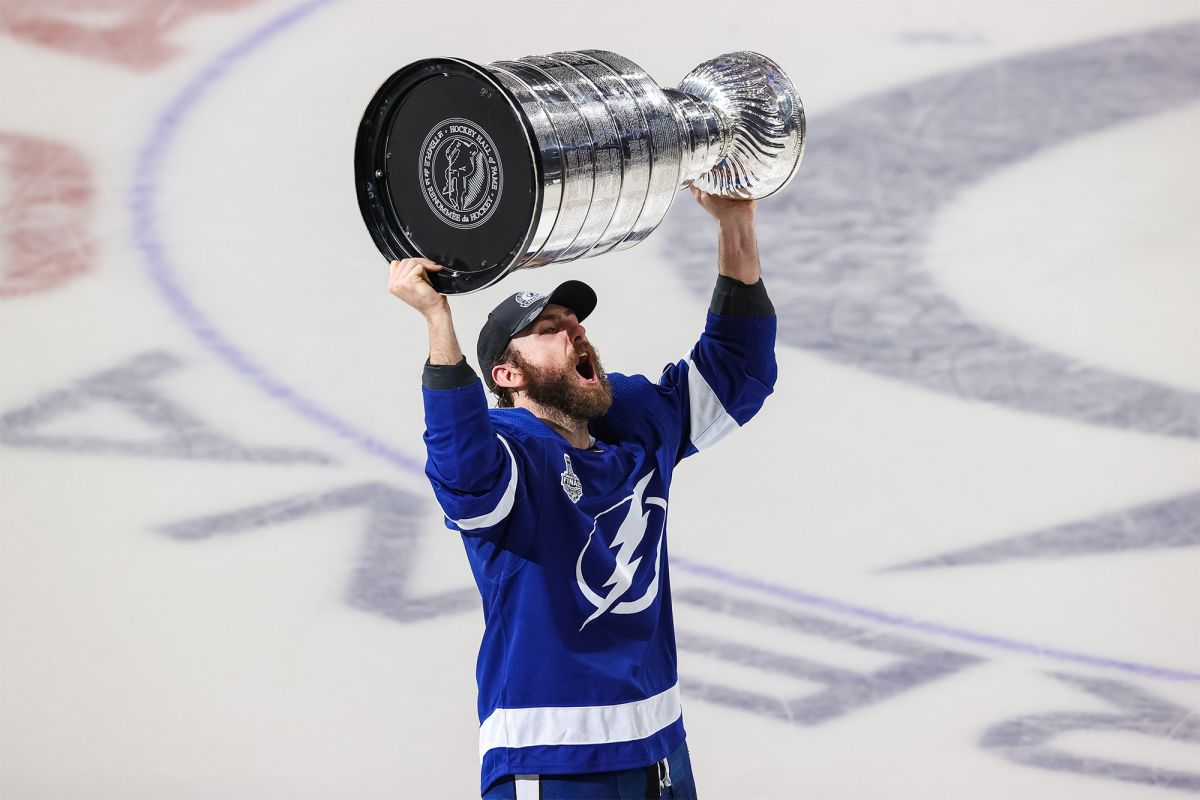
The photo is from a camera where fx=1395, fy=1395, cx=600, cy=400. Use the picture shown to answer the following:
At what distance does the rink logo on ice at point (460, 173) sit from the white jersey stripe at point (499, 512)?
1.21 ft

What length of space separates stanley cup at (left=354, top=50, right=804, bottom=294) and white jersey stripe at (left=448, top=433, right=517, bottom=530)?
0.30 m

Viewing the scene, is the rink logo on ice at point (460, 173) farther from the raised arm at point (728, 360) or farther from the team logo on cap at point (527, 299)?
the raised arm at point (728, 360)

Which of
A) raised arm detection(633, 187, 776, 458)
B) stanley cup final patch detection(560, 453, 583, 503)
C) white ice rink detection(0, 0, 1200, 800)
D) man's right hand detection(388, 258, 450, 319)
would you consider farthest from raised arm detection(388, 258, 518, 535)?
white ice rink detection(0, 0, 1200, 800)

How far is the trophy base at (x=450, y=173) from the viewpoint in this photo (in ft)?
5.95

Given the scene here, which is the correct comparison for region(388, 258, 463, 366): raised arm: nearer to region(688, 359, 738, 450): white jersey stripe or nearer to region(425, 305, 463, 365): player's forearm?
region(425, 305, 463, 365): player's forearm

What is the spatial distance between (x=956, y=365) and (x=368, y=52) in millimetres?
1580

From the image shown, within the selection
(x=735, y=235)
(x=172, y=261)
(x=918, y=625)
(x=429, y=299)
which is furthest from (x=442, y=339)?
(x=918, y=625)

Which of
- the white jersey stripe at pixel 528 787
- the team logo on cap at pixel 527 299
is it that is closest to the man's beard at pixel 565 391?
the team logo on cap at pixel 527 299

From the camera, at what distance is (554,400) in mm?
2326

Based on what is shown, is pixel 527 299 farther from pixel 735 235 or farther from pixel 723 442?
pixel 723 442

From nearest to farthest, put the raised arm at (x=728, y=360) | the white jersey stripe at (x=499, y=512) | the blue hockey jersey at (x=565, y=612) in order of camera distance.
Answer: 1. the white jersey stripe at (x=499, y=512)
2. the blue hockey jersey at (x=565, y=612)
3. the raised arm at (x=728, y=360)

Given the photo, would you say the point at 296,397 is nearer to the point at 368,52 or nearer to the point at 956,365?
the point at 368,52

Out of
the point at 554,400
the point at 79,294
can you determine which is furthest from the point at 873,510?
the point at 79,294

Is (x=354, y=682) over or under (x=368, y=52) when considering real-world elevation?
under
